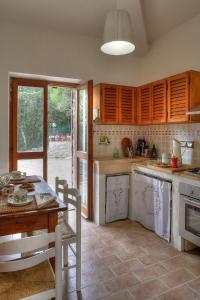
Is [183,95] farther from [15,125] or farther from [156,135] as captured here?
[15,125]

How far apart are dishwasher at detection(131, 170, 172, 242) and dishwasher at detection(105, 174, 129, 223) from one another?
0.13m

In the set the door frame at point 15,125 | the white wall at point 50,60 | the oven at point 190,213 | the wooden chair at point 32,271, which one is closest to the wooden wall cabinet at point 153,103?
the white wall at point 50,60

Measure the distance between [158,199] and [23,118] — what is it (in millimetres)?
2231

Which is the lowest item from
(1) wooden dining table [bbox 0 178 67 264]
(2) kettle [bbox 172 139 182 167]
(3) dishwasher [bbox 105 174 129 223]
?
(3) dishwasher [bbox 105 174 129 223]

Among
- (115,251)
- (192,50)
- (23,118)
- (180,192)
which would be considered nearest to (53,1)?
(23,118)

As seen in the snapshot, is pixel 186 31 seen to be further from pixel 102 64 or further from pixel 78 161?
pixel 78 161

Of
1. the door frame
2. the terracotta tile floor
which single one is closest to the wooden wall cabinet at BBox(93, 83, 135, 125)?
the door frame

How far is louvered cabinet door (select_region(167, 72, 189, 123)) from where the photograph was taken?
2.76 metres

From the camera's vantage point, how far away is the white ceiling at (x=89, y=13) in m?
2.87

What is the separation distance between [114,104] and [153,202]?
1.55 metres

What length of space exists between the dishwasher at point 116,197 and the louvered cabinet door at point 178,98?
1.10m

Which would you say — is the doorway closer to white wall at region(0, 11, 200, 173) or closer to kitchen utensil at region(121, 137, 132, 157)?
white wall at region(0, 11, 200, 173)

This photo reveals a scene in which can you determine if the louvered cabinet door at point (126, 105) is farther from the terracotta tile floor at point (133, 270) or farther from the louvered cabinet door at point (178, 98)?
the terracotta tile floor at point (133, 270)

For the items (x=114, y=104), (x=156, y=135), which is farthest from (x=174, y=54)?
(x=156, y=135)
